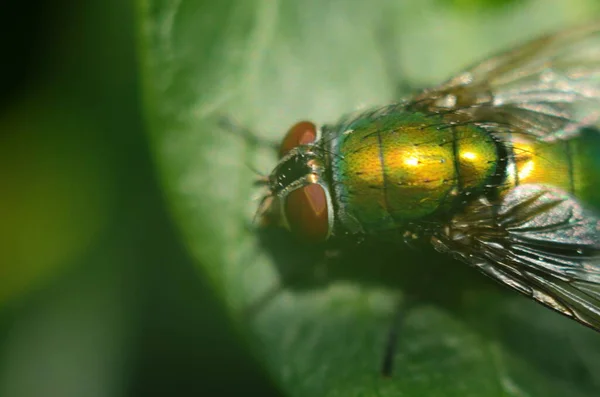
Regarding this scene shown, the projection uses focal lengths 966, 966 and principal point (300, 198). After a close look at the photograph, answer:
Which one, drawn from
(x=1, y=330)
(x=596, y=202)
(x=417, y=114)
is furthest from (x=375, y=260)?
(x=1, y=330)

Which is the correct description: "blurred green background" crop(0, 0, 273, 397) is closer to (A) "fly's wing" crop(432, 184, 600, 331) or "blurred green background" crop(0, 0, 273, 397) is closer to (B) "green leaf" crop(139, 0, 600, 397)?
(B) "green leaf" crop(139, 0, 600, 397)

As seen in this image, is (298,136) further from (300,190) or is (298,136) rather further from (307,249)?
(307,249)

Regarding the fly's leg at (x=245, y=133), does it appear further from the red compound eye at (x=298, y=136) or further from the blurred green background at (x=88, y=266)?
the blurred green background at (x=88, y=266)

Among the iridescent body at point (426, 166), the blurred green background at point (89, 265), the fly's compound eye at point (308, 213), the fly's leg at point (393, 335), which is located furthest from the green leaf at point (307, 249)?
the blurred green background at point (89, 265)

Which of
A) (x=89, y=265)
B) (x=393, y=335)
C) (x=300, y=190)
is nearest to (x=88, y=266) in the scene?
(x=89, y=265)

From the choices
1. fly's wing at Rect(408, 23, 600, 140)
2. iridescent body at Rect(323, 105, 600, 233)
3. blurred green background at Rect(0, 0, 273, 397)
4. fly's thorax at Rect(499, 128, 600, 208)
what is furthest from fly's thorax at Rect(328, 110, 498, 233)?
blurred green background at Rect(0, 0, 273, 397)
